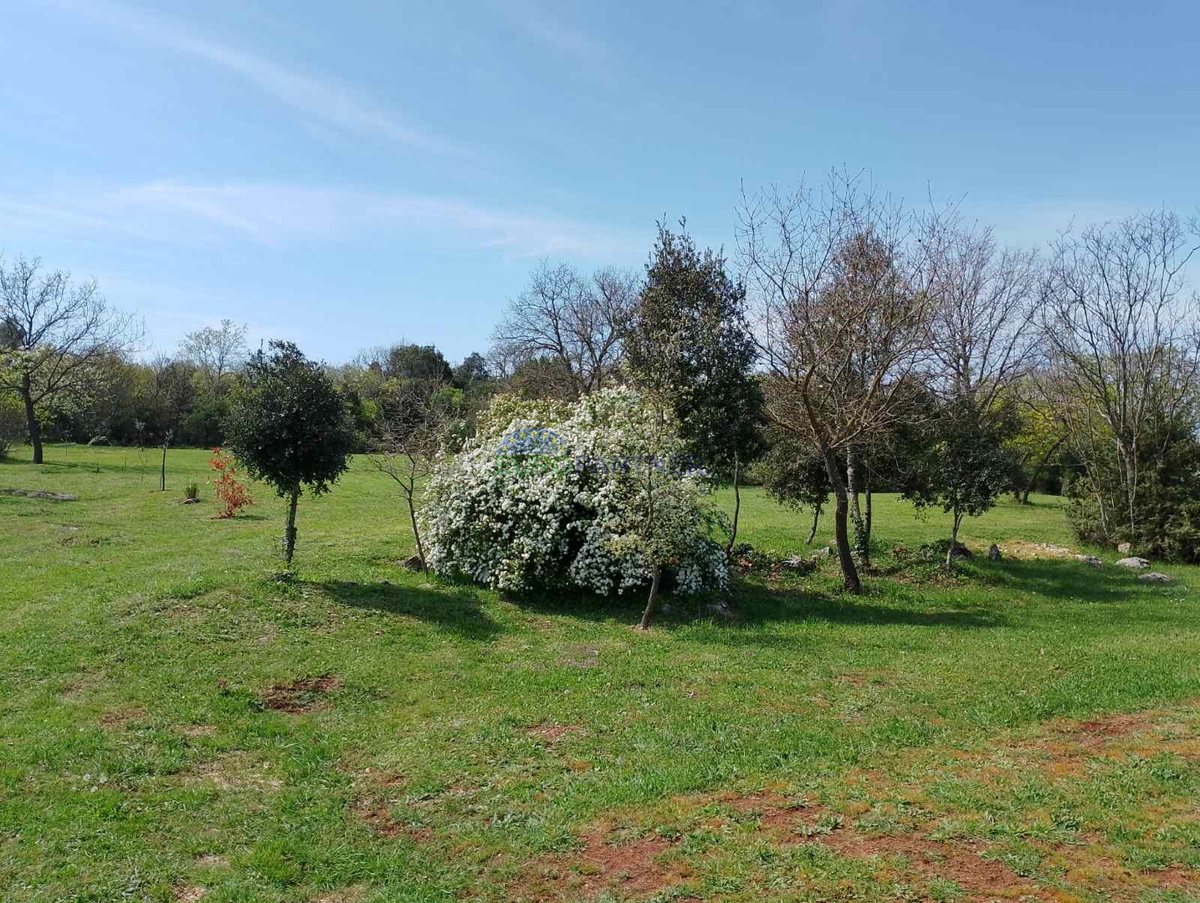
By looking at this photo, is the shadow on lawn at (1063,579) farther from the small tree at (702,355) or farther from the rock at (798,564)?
the small tree at (702,355)

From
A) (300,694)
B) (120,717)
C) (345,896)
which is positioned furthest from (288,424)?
(345,896)

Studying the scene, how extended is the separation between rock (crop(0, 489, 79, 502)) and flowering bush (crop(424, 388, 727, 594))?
14753 millimetres

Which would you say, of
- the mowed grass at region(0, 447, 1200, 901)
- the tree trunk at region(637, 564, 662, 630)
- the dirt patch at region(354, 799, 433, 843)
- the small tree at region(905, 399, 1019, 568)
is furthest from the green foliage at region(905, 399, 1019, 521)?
the dirt patch at region(354, 799, 433, 843)

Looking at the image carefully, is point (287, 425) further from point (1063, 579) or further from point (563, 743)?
point (1063, 579)

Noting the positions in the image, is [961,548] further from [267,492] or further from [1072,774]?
[267,492]

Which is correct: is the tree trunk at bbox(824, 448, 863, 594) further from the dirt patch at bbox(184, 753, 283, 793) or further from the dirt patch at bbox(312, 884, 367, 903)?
the dirt patch at bbox(312, 884, 367, 903)

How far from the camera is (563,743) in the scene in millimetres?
7324

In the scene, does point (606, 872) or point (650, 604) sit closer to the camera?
point (606, 872)

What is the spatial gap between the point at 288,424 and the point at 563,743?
762cm

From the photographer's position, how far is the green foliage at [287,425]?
41.0 feet

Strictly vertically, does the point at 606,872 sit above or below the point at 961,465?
below

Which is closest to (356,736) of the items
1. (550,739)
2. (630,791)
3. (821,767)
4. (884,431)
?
(550,739)

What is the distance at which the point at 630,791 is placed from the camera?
6.21 m

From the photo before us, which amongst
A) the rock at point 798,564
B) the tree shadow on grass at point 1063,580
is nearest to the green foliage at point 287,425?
the rock at point 798,564
